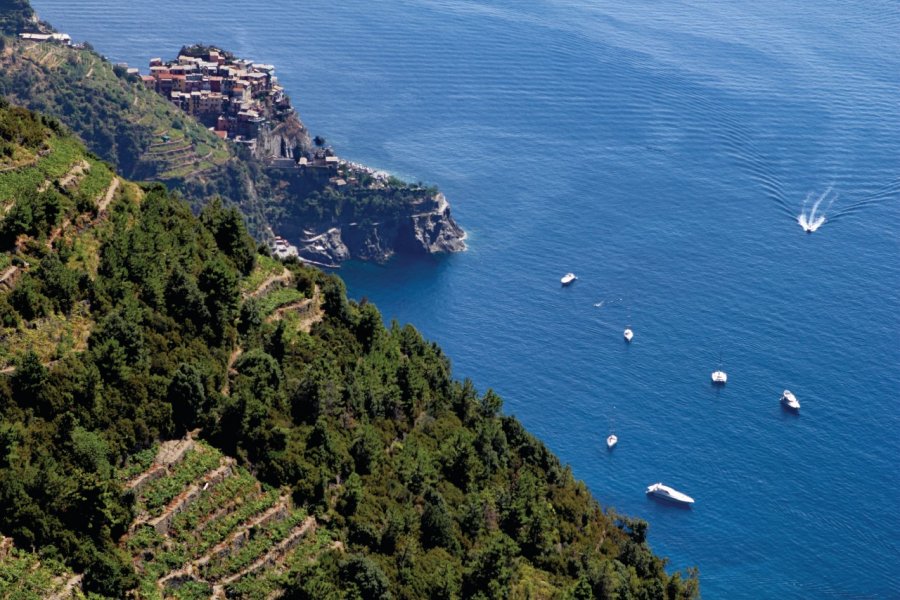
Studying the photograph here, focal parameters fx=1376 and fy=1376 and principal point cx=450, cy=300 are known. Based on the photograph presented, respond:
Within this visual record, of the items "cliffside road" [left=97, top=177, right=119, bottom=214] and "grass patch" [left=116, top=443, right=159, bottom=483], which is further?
"cliffside road" [left=97, top=177, right=119, bottom=214]

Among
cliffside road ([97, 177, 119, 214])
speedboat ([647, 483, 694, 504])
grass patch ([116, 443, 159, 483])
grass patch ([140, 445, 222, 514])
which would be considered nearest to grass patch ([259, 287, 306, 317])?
cliffside road ([97, 177, 119, 214])

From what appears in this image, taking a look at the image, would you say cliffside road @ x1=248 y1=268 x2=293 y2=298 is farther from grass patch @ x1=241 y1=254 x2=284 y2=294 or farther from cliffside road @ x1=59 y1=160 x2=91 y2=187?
cliffside road @ x1=59 y1=160 x2=91 y2=187

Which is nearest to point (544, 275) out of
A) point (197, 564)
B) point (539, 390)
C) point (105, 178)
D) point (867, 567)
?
point (539, 390)

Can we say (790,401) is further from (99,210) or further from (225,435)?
(225,435)

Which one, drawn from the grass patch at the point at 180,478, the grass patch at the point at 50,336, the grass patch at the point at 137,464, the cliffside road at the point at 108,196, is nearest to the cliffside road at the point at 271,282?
the cliffside road at the point at 108,196

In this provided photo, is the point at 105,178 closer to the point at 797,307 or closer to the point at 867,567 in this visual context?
the point at 867,567

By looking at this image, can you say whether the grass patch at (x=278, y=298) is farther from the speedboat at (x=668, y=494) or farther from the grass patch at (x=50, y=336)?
the speedboat at (x=668, y=494)

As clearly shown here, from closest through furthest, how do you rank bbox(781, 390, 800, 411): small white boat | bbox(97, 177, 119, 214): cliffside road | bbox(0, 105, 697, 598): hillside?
bbox(0, 105, 697, 598): hillside < bbox(97, 177, 119, 214): cliffside road < bbox(781, 390, 800, 411): small white boat
